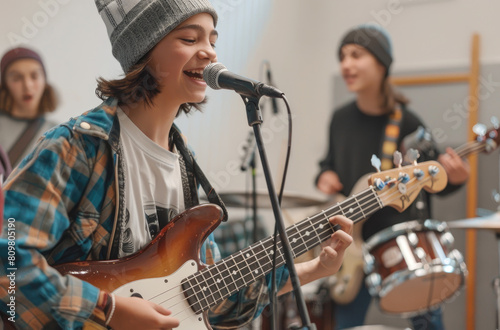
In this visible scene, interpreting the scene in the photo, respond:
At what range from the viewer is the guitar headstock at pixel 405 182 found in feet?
5.66

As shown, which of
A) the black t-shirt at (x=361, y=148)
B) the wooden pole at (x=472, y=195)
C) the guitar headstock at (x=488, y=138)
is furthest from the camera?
the wooden pole at (x=472, y=195)

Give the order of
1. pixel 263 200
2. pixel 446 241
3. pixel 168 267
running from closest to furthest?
pixel 168 267
pixel 446 241
pixel 263 200

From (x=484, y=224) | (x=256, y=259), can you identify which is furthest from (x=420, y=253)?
(x=256, y=259)

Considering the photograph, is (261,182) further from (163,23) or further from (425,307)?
(163,23)

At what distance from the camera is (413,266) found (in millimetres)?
2758

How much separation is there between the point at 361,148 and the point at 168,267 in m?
2.05

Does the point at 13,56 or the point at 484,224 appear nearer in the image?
the point at 13,56

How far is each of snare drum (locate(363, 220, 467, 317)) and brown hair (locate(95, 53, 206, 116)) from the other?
168 cm

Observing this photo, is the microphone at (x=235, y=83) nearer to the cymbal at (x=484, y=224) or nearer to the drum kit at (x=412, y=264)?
the drum kit at (x=412, y=264)

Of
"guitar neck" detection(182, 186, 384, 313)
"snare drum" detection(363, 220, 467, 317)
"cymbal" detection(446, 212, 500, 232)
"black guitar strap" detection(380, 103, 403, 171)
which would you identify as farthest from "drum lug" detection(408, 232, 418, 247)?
"guitar neck" detection(182, 186, 384, 313)

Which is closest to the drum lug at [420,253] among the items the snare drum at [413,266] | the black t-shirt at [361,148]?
the snare drum at [413,266]

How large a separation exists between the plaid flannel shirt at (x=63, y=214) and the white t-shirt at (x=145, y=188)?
0.04 meters

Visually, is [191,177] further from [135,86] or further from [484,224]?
[484,224]

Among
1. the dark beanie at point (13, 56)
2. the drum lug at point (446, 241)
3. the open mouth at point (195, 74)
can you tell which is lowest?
the drum lug at point (446, 241)
